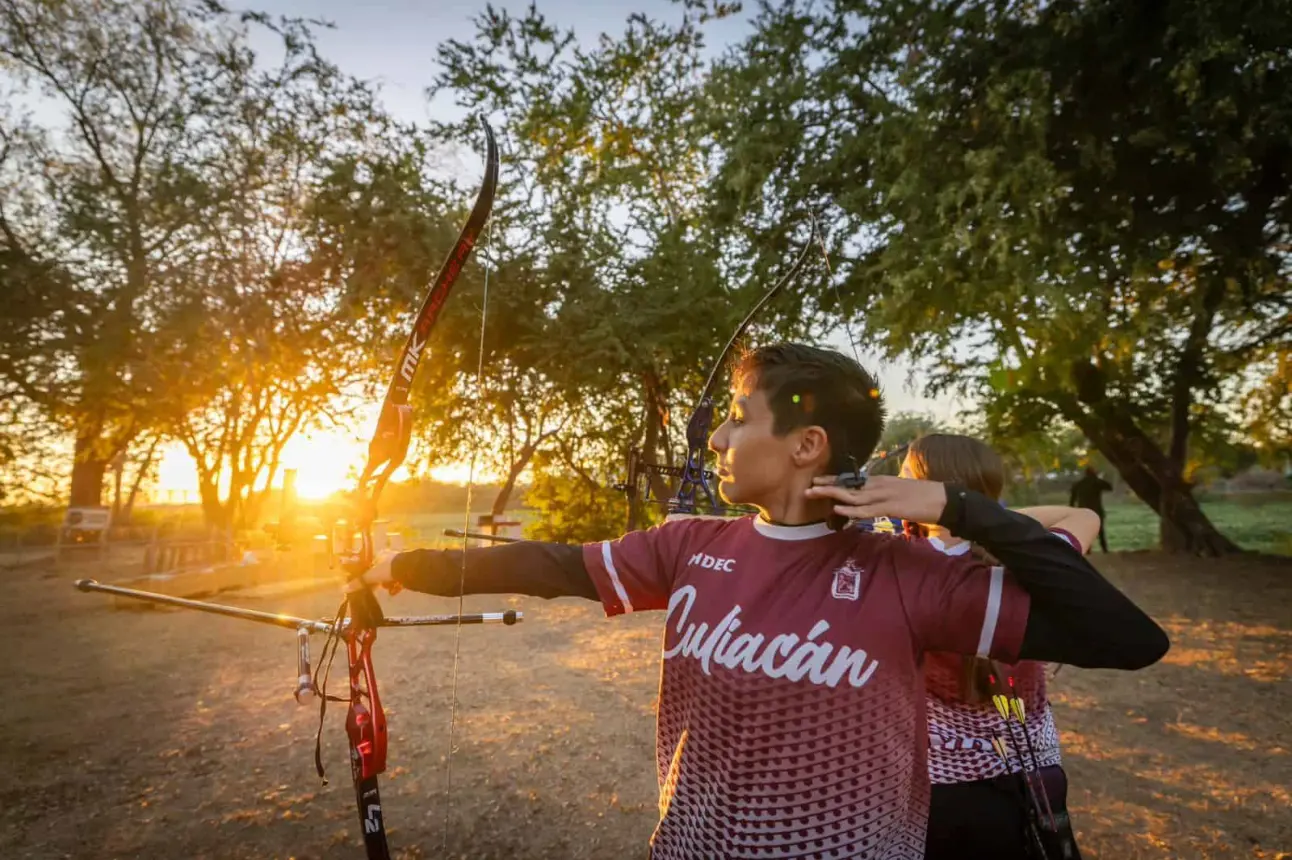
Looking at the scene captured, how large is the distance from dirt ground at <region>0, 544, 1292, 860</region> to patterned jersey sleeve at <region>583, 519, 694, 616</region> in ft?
8.57

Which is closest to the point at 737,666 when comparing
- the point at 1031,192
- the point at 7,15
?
the point at 1031,192

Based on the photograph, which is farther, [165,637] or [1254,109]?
[165,637]

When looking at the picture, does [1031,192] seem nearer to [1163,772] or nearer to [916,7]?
[916,7]

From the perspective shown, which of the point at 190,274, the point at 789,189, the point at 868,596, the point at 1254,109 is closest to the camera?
the point at 868,596

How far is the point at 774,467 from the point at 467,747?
199 inches

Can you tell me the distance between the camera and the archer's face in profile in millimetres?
1669

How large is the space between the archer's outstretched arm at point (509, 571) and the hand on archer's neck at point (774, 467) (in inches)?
18.1

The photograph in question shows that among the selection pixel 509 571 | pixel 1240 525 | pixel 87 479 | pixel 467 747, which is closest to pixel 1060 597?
pixel 509 571

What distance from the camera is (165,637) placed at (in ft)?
33.0

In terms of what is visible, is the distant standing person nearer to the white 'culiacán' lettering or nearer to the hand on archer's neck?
the hand on archer's neck

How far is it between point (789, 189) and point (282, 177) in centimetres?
1132

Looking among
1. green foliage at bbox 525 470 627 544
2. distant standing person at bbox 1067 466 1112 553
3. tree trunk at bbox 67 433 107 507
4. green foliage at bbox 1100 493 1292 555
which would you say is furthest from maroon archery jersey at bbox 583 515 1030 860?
tree trunk at bbox 67 433 107 507

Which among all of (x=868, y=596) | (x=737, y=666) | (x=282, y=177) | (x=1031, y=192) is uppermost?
(x=282, y=177)

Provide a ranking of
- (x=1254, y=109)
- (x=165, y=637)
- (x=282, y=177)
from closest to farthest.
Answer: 1. (x=1254, y=109)
2. (x=165, y=637)
3. (x=282, y=177)
